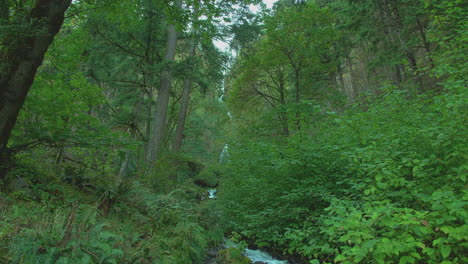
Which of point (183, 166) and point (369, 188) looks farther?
point (183, 166)

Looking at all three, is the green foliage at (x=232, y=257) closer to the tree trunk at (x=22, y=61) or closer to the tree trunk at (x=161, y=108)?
the tree trunk at (x=22, y=61)

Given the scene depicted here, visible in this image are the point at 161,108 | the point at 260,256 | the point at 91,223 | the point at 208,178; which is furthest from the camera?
the point at 208,178

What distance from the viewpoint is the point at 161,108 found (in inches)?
412

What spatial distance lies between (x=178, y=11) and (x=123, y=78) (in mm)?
6222

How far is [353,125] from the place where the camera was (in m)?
4.93

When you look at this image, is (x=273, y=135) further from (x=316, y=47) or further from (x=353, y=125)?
(x=353, y=125)

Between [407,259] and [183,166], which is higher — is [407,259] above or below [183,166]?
below

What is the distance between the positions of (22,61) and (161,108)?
6.89 meters

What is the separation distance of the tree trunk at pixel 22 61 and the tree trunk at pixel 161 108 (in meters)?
5.80

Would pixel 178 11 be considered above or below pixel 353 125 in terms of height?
above

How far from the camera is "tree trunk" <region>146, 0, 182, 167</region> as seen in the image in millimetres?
9857

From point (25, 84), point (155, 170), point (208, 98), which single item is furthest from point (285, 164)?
point (208, 98)

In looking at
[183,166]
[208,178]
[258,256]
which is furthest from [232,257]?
[208,178]

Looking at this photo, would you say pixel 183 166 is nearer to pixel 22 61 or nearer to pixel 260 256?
pixel 260 256
